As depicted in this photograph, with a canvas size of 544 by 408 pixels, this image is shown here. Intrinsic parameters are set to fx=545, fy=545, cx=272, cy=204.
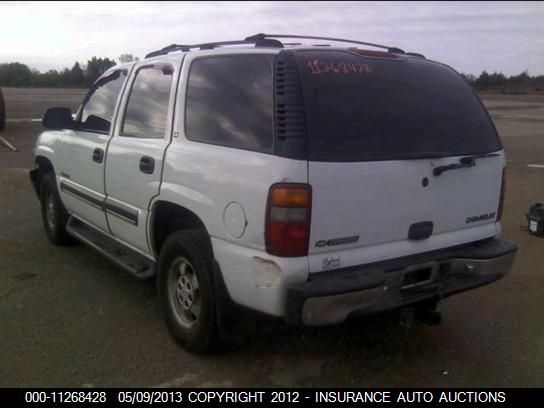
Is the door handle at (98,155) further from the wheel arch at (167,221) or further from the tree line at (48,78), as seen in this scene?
the tree line at (48,78)

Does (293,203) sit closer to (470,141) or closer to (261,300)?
(261,300)

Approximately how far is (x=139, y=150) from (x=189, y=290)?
1.09 m

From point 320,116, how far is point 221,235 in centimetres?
86

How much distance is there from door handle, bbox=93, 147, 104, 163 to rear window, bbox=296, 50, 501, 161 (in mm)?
2104

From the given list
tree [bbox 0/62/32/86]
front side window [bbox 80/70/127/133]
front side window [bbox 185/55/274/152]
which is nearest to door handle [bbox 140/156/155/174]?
front side window [bbox 185/55/274/152]

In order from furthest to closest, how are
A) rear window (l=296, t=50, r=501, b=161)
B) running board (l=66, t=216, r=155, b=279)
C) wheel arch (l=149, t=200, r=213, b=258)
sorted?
1. running board (l=66, t=216, r=155, b=279)
2. wheel arch (l=149, t=200, r=213, b=258)
3. rear window (l=296, t=50, r=501, b=161)

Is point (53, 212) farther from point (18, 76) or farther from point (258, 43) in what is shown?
point (18, 76)

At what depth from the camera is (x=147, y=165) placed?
3746 millimetres

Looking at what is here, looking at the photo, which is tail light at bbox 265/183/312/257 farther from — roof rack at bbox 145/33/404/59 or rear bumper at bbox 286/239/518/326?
roof rack at bbox 145/33/404/59

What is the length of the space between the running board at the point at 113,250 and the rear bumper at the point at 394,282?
1.56m

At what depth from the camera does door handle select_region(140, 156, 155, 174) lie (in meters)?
3.69

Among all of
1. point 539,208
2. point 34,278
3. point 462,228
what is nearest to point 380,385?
point 462,228

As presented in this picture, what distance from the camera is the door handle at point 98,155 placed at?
14.4ft

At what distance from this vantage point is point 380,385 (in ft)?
10.5
